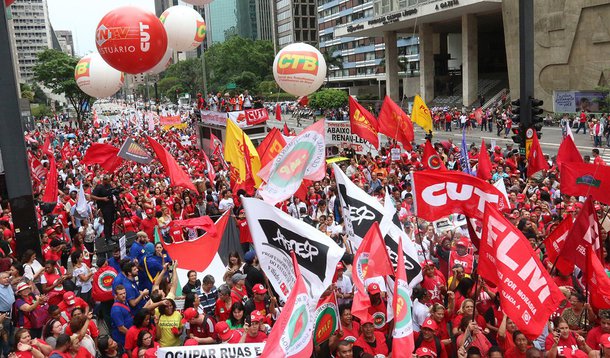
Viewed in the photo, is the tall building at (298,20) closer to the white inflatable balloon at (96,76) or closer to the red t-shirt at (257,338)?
the white inflatable balloon at (96,76)

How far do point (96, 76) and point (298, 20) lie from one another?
302 ft

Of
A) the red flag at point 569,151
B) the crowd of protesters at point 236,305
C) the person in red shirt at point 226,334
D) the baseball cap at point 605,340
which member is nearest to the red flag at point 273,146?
the crowd of protesters at point 236,305

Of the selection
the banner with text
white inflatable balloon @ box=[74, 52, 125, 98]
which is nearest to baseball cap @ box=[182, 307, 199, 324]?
white inflatable balloon @ box=[74, 52, 125, 98]

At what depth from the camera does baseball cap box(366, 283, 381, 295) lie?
22.2 feet

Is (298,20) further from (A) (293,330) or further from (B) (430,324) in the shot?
(A) (293,330)

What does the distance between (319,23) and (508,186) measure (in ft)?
271

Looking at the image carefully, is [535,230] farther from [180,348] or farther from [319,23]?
[319,23]

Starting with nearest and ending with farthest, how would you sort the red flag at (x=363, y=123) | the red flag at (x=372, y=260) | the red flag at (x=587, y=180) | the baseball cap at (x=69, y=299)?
the red flag at (x=372, y=260), the baseball cap at (x=69, y=299), the red flag at (x=587, y=180), the red flag at (x=363, y=123)

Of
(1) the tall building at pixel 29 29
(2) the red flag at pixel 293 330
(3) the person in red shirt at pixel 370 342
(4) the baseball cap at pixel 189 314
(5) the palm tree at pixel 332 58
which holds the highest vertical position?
(1) the tall building at pixel 29 29

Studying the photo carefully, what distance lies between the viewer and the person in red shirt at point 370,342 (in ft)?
19.4

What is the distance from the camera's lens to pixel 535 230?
9.31 meters

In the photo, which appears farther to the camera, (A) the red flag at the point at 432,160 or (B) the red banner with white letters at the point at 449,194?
(A) the red flag at the point at 432,160

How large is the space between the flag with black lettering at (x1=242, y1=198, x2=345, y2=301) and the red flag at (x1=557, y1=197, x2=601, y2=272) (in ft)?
9.60

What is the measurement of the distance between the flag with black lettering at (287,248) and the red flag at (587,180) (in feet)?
15.3
